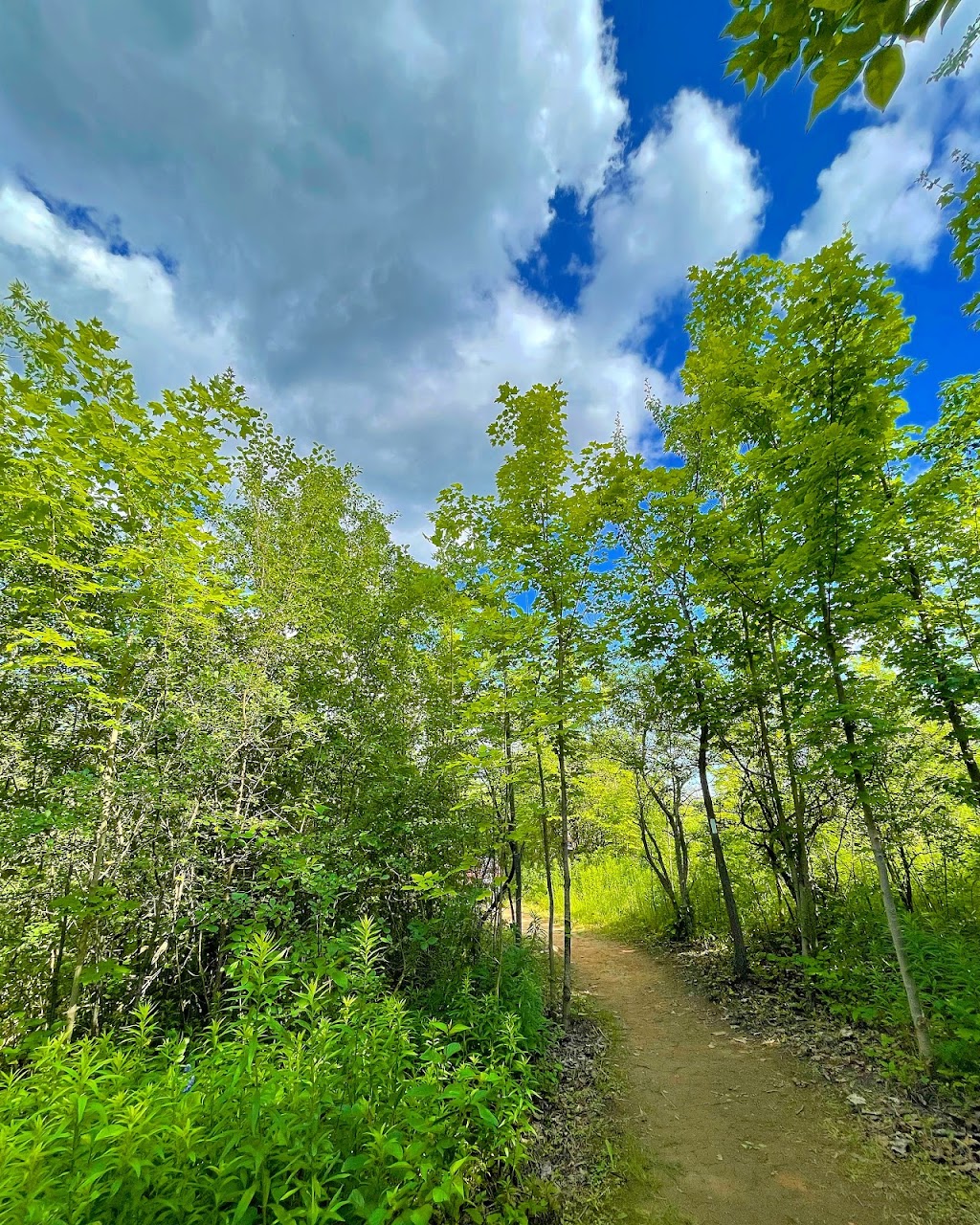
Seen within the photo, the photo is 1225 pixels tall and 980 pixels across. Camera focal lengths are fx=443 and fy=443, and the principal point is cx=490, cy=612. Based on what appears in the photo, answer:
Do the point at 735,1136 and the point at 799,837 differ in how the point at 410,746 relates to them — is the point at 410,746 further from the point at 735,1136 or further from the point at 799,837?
the point at 799,837

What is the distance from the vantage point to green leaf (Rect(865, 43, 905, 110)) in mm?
891

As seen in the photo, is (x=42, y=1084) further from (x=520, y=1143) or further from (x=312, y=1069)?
(x=520, y=1143)

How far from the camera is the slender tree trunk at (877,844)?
3141 mm

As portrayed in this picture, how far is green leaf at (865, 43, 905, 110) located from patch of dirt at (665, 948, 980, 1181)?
4661 mm

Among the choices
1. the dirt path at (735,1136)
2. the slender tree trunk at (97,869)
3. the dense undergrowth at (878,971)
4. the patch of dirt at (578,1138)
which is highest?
the slender tree trunk at (97,869)

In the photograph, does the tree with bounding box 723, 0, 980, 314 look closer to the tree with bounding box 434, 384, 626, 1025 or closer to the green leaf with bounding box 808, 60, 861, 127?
the green leaf with bounding box 808, 60, 861, 127

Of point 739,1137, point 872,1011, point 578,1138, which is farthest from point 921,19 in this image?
point 872,1011

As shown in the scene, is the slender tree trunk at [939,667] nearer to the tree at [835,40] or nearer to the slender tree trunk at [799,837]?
the slender tree trunk at [799,837]

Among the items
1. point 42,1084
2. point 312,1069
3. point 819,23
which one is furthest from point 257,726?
point 819,23

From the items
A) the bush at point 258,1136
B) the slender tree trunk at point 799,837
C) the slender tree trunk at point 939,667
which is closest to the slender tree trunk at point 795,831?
the slender tree trunk at point 799,837

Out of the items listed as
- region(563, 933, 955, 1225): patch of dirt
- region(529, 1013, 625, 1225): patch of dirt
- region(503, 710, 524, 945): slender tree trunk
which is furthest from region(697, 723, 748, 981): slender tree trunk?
region(503, 710, 524, 945): slender tree trunk

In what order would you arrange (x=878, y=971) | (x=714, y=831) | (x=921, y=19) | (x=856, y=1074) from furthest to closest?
(x=714, y=831), (x=878, y=971), (x=856, y=1074), (x=921, y=19)

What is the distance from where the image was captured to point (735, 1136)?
9.73 feet

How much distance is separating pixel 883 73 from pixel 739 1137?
5101mm
